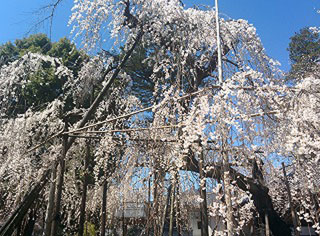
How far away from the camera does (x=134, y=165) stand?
323 centimetres

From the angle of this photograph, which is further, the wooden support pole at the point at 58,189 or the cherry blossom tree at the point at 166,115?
the wooden support pole at the point at 58,189

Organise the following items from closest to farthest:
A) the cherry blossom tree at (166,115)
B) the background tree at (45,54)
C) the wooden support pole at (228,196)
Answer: the wooden support pole at (228,196) < the cherry blossom tree at (166,115) < the background tree at (45,54)

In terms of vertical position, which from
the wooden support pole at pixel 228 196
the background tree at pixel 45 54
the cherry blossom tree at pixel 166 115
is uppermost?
the background tree at pixel 45 54

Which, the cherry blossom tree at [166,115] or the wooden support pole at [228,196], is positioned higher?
the cherry blossom tree at [166,115]

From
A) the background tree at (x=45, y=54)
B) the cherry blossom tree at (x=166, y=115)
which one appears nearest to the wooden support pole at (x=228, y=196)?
the cherry blossom tree at (x=166, y=115)

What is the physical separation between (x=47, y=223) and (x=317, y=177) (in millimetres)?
3294

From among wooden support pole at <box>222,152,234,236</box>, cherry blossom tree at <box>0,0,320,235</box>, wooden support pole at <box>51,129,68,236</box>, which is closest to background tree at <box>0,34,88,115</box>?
cherry blossom tree at <box>0,0,320,235</box>

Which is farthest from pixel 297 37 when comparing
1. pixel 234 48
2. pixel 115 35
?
pixel 115 35

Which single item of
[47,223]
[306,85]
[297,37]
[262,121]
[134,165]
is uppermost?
[297,37]

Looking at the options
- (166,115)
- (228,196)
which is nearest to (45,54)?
(166,115)

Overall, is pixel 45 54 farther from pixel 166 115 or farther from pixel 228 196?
pixel 228 196

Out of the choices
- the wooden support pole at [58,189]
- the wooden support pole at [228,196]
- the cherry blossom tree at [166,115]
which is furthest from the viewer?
the wooden support pole at [58,189]

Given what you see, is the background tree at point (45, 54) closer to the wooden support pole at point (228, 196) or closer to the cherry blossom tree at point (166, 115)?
the cherry blossom tree at point (166, 115)

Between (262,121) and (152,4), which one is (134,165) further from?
(152,4)
